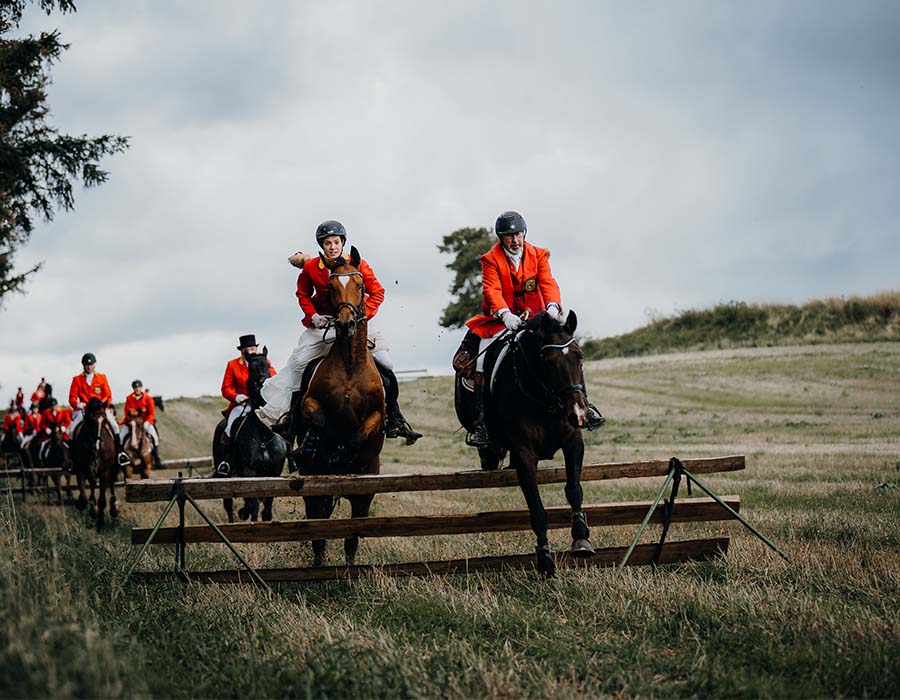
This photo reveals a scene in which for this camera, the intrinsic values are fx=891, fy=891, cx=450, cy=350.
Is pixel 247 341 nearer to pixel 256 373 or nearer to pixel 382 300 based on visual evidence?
pixel 256 373

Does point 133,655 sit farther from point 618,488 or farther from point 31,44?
point 31,44

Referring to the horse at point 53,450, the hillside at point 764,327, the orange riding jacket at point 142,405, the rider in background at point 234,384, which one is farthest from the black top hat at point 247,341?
the hillside at point 764,327

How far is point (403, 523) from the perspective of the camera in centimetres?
846

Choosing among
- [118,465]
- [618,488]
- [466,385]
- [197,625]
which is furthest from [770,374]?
[197,625]

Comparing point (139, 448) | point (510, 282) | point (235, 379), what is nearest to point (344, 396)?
point (510, 282)

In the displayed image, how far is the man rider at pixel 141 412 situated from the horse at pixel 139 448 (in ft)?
0.39

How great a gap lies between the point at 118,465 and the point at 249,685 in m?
13.1

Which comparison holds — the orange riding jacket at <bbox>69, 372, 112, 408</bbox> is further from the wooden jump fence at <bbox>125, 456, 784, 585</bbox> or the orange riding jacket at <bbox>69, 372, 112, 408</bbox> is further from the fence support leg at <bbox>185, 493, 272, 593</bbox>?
the fence support leg at <bbox>185, 493, 272, 593</bbox>

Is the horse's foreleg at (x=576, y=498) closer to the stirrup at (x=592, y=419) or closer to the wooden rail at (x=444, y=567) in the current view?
the stirrup at (x=592, y=419)

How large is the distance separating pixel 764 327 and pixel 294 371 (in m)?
42.1

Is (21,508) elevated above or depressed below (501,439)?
below

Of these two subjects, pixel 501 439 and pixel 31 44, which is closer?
pixel 501 439

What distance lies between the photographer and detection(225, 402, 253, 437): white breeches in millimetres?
13992

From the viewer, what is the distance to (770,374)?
36969 mm
